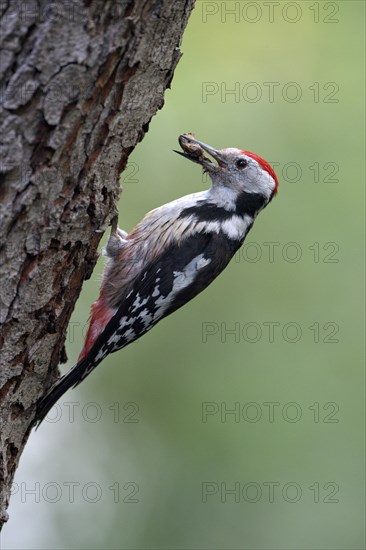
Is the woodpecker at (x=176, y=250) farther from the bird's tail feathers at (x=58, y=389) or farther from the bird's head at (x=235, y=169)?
the bird's tail feathers at (x=58, y=389)

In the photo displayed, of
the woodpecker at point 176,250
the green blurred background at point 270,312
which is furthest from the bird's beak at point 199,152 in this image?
the green blurred background at point 270,312

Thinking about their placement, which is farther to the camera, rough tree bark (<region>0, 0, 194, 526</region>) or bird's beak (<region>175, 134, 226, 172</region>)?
bird's beak (<region>175, 134, 226, 172</region>)

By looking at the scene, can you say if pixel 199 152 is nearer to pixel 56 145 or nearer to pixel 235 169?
pixel 235 169

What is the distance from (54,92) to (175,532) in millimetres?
4337

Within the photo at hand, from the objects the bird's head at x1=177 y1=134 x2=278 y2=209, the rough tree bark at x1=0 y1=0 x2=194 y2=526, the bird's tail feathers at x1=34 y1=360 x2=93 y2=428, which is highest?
the bird's head at x1=177 y1=134 x2=278 y2=209

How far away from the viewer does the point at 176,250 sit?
12.8 feet

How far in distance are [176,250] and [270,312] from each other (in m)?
1.80

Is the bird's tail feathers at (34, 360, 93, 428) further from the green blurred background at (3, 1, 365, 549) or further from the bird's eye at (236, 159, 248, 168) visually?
the green blurred background at (3, 1, 365, 549)

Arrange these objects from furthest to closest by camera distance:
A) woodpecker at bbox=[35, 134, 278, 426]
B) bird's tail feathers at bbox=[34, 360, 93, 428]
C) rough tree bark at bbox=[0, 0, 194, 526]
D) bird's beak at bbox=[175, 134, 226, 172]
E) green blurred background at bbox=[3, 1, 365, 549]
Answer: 1. green blurred background at bbox=[3, 1, 365, 549]
2. bird's beak at bbox=[175, 134, 226, 172]
3. woodpecker at bbox=[35, 134, 278, 426]
4. bird's tail feathers at bbox=[34, 360, 93, 428]
5. rough tree bark at bbox=[0, 0, 194, 526]

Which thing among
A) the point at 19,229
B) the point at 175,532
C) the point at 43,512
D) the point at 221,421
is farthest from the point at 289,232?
the point at 19,229

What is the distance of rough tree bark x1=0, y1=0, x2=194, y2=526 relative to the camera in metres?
2.21

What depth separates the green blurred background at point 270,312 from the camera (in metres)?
5.43

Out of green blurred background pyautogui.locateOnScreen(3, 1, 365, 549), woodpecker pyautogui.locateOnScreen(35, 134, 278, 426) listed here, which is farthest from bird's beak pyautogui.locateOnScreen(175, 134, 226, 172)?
green blurred background pyautogui.locateOnScreen(3, 1, 365, 549)

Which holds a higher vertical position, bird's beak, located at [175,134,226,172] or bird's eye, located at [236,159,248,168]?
bird's beak, located at [175,134,226,172]
